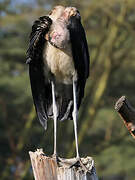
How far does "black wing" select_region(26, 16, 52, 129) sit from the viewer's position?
21.4ft

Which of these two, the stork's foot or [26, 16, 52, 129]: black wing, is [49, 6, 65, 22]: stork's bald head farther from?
the stork's foot

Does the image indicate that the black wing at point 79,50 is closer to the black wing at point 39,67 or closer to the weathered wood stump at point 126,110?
the black wing at point 39,67

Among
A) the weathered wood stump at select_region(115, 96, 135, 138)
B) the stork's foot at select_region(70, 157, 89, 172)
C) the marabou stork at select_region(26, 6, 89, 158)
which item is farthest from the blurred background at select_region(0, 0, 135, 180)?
the weathered wood stump at select_region(115, 96, 135, 138)

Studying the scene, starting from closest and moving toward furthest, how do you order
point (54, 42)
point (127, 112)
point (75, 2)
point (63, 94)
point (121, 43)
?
point (127, 112) → point (54, 42) → point (63, 94) → point (75, 2) → point (121, 43)

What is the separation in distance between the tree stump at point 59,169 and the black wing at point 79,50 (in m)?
1.52

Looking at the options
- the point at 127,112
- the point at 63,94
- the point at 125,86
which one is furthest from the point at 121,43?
the point at 127,112

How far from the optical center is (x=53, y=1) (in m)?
14.8

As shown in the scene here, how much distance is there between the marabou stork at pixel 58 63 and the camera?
6.54 metres

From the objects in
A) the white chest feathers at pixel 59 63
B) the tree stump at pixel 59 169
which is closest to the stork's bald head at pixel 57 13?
the white chest feathers at pixel 59 63

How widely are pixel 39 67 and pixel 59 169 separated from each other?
6.06ft

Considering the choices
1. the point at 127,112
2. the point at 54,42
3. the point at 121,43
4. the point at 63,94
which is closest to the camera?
the point at 127,112

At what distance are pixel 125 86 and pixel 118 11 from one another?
491cm

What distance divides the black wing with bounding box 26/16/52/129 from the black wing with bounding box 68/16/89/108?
27 centimetres

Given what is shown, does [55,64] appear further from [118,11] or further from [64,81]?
[118,11]
